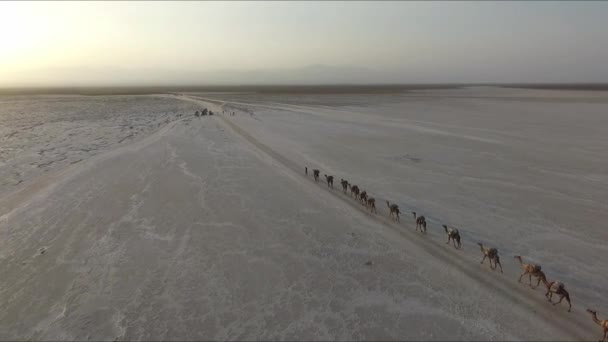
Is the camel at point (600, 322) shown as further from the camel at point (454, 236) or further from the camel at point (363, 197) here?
the camel at point (363, 197)

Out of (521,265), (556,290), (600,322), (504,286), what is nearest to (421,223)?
(521,265)

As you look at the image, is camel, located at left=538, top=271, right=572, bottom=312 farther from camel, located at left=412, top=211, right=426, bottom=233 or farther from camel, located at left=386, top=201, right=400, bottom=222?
camel, located at left=386, top=201, right=400, bottom=222

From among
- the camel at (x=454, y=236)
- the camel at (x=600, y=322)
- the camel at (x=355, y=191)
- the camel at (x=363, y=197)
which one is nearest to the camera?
the camel at (x=600, y=322)

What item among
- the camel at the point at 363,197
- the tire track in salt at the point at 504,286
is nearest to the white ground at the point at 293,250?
the tire track in salt at the point at 504,286

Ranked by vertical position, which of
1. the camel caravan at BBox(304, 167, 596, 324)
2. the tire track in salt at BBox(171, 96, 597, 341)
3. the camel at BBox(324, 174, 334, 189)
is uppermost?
the camel at BBox(324, 174, 334, 189)

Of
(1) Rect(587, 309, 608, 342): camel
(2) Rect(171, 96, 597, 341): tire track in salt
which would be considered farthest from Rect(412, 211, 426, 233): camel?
(1) Rect(587, 309, 608, 342): camel

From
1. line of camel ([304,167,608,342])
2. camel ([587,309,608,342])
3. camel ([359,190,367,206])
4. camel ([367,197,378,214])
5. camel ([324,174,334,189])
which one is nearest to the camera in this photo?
camel ([587,309,608,342])

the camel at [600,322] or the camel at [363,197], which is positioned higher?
the camel at [363,197]

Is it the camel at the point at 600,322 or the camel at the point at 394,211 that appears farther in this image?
the camel at the point at 394,211

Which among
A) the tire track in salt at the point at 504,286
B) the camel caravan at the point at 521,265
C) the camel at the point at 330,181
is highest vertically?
the camel at the point at 330,181

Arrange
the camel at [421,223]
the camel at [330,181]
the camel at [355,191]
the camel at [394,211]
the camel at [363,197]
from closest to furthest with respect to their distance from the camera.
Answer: the camel at [421,223] → the camel at [394,211] → the camel at [363,197] → the camel at [355,191] → the camel at [330,181]
